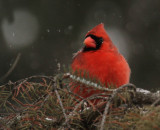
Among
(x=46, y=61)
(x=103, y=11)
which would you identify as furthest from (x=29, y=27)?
(x=103, y=11)

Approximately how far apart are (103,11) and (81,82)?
351cm

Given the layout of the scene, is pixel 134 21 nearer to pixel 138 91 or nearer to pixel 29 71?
pixel 29 71

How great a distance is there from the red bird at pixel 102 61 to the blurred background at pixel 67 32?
1.50m

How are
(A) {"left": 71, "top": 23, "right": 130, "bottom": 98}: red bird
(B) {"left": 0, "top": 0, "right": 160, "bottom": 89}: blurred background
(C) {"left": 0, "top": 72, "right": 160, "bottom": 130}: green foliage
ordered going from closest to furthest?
(C) {"left": 0, "top": 72, "right": 160, "bottom": 130}: green foliage, (A) {"left": 71, "top": 23, "right": 130, "bottom": 98}: red bird, (B) {"left": 0, "top": 0, "right": 160, "bottom": 89}: blurred background

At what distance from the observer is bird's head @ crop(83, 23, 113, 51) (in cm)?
269

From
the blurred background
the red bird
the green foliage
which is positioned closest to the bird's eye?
the red bird

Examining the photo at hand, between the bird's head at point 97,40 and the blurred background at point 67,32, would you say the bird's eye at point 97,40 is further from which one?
the blurred background at point 67,32

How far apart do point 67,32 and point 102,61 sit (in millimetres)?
2159

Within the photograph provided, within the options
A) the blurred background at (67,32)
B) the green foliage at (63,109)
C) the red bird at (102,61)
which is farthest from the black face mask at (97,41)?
the blurred background at (67,32)

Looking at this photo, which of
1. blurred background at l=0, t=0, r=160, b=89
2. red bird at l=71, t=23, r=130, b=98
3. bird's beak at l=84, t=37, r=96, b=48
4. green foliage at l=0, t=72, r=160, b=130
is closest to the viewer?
green foliage at l=0, t=72, r=160, b=130

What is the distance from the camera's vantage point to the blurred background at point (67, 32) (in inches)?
171

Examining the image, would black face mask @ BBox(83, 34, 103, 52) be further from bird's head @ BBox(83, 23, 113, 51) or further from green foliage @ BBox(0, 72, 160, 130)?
green foliage @ BBox(0, 72, 160, 130)

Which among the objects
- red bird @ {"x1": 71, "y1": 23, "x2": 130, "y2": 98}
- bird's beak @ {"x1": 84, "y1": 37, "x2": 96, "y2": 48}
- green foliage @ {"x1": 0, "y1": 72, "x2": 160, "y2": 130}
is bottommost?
green foliage @ {"x1": 0, "y1": 72, "x2": 160, "y2": 130}

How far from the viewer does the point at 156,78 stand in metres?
4.28
